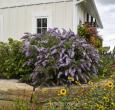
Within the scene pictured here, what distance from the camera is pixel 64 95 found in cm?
649

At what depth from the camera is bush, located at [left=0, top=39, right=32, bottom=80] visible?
32.8ft

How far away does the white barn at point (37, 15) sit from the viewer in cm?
1605

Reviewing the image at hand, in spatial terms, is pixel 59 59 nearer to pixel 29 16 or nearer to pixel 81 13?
pixel 29 16

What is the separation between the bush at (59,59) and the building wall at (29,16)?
241 inches

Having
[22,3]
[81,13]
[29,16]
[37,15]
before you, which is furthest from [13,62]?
[81,13]

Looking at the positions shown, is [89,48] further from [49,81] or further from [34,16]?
[34,16]

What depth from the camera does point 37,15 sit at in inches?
658

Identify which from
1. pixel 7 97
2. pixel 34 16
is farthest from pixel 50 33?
pixel 34 16

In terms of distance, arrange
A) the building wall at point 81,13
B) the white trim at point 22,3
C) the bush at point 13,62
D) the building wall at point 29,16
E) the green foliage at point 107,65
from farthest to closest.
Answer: the building wall at point 81,13
the white trim at point 22,3
the building wall at point 29,16
the green foliage at point 107,65
the bush at point 13,62

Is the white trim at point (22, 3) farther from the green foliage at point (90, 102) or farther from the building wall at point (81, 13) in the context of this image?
the green foliage at point (90, 102)

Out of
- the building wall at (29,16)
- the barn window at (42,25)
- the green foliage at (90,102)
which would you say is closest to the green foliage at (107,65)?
the green foliage at (90,102)

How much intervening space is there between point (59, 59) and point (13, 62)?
140 cm

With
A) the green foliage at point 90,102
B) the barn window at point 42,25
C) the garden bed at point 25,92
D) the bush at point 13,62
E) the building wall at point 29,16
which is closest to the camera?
the green foliage at point 90,102

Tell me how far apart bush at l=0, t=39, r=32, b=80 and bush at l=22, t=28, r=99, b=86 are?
26 centimetres
